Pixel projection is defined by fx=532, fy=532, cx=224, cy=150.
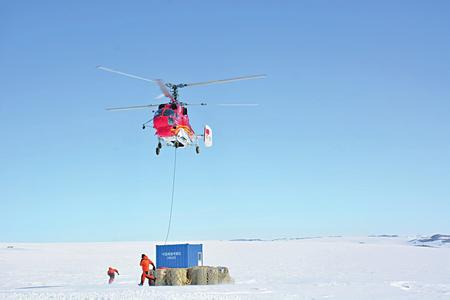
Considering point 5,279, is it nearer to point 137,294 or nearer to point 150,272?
point 150,272

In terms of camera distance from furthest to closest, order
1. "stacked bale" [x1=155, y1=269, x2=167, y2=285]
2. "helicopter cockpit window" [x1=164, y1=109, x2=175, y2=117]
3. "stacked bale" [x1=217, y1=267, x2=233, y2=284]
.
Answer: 1. "helicopter cockpit window" [x1=164, y1=109, x2=175, y2=117]
2. "stacked bale" [x1=217, y1=267, x2=233, y2=284]
3. "stacked bale" [x1=155, y1=269, x2=167, y2=285]

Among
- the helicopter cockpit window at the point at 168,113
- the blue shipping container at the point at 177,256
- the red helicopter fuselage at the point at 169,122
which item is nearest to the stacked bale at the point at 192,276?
the blue shipping container at the point at 177,256

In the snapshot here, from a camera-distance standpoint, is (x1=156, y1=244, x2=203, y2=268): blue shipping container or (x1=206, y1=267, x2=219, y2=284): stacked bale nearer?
(x1=206, y1=267, x2=219, y2=284): stacked bale

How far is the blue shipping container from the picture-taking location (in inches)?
940

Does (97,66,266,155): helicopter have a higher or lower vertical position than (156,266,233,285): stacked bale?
higher

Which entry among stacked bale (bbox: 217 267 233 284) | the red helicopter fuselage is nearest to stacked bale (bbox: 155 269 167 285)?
stacked bale (bbox: 217 267 233 284)

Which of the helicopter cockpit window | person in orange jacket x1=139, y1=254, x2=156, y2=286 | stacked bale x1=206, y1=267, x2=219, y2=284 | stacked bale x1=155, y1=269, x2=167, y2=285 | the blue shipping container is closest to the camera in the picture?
person in orange jacket x1=139, y1=254, x2=156, y2=286

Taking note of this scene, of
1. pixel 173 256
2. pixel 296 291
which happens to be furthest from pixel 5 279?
pixel 296 291

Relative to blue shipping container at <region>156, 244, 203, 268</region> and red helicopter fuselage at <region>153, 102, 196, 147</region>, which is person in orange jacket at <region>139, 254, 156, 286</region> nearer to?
blue shipping container at <region>156, 244, 203, 268</region>

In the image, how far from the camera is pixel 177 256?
79.0 ft

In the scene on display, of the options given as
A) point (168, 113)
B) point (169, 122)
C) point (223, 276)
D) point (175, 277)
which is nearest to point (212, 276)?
point (223, 276)

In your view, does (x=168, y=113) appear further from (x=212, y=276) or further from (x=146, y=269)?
(x=212, y=276)

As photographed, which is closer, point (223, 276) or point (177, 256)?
point (223, 276)

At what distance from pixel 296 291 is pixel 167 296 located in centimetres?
440
